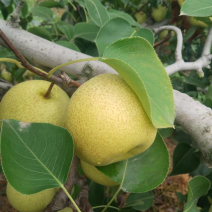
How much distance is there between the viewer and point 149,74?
0.50 metres

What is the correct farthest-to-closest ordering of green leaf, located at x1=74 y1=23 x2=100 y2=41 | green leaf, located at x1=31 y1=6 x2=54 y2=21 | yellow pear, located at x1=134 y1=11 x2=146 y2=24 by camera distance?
yellow pear, located at x1=134 y1=11 x2=146 y2=24 → green leaf, located at x1=31 y1=6 x2=54 y2=21 → green leaf, located at x1=74 y1=23 x2=100 y2=41

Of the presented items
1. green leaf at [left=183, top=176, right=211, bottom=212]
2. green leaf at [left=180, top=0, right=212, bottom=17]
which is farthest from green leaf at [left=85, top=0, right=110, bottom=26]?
green leaf at [left=183, top=176, right=211, bottom=212]

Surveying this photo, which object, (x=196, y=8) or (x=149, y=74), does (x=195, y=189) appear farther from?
(x=196, y=8)

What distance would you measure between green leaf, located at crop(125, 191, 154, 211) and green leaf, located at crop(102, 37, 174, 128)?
0.72 meters

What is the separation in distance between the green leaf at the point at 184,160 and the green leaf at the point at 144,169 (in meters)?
0.44

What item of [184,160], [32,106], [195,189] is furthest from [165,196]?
[32,106]

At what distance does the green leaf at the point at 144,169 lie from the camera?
2.05 ft

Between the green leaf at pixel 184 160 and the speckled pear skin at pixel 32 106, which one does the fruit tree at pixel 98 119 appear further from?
the green leaf at pixel 184 160

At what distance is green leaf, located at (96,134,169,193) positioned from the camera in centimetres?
62

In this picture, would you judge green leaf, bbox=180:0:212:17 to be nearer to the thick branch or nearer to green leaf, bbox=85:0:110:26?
the thick branch

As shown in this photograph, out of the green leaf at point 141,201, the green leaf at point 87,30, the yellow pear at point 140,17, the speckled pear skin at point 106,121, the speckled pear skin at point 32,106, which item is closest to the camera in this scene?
the speckled pear skin at point 106,121

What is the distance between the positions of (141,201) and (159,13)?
133cm

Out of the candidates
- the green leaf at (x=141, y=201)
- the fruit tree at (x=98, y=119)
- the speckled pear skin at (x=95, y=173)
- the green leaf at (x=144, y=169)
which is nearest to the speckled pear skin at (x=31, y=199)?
the fruit tree at (x=98, y=119)

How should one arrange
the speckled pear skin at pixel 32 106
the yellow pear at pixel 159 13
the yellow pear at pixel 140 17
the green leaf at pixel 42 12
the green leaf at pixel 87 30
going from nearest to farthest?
the speckled pear skin at pixel 32 106
the green leaf at pixel 87 30
the green leaf at pixel 42 12
the yellow pear at pixel 159 13
the yellow pear at pixel 140 17
